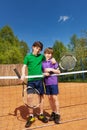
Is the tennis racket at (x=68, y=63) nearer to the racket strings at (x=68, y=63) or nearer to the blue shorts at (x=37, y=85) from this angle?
the racket strings at (x=68, y=63)

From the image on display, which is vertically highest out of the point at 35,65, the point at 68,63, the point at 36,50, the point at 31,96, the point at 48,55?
the point at 68,63

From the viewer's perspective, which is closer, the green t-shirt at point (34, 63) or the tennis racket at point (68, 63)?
the green t-shirt at point (34, 63)

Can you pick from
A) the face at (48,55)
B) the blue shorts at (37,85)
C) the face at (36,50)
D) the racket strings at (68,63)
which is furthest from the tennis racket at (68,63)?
the face at (36,50)

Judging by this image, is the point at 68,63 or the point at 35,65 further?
the point at 68,63

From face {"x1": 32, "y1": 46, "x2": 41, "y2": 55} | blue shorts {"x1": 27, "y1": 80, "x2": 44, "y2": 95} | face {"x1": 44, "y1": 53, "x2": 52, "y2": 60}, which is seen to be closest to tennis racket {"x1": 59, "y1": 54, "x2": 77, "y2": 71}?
face {"x1": 44, "y1": 53, "x2": 52, "y2": 60}

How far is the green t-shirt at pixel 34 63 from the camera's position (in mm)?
6617

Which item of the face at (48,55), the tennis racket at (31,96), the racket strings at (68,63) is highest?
the racket strings at (68,63)

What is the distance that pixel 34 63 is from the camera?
6633 millimetres

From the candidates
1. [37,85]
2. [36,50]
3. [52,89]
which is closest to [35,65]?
[36,50]

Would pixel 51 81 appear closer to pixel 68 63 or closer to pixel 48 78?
pixel 48 78

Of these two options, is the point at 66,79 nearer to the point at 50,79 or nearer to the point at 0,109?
the point at 0,109

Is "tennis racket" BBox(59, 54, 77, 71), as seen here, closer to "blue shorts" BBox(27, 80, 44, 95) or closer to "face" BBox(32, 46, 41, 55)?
"blue shorts" BBox(27, 80, 44, 95)

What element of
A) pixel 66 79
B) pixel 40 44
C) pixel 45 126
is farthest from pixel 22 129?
pixel 66 79

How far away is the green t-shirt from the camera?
6617 mm
